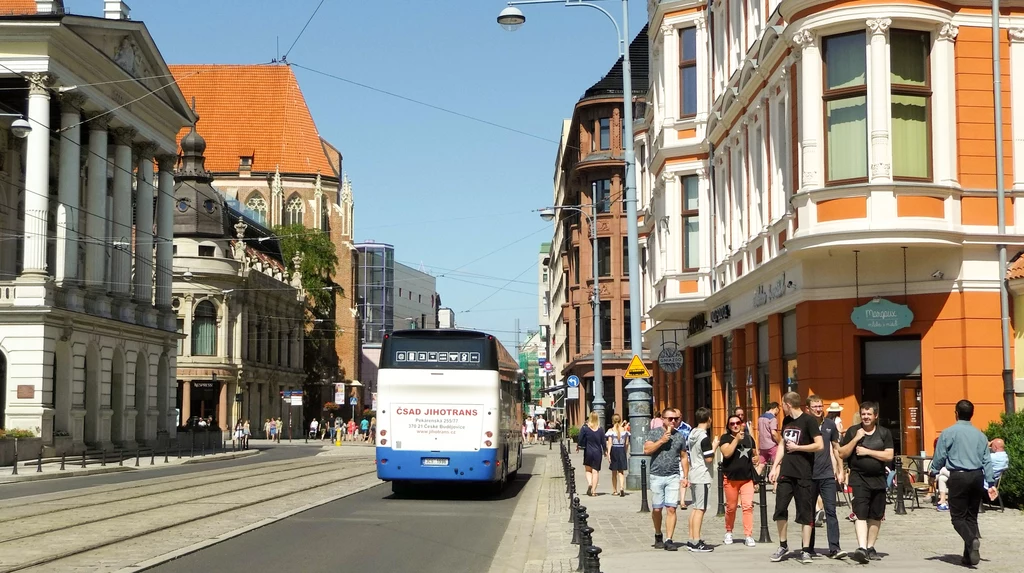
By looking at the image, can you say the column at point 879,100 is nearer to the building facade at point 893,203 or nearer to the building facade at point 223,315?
the building facade at point 893,203

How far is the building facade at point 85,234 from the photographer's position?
47.4 meters

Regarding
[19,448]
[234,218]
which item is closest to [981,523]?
[19,448]

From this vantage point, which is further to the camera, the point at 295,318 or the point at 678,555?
the point at 295,318

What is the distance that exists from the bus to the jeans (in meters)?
11.9

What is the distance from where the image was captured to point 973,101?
22797mm

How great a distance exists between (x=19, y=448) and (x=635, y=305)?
2511cm

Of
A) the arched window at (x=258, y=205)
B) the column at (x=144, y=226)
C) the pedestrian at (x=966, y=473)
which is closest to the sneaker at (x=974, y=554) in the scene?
the pedestrian at (x=966, y=473)

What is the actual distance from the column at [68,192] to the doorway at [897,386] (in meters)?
34.6

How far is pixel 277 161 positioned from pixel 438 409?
96.4 m

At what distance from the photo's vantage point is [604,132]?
7506 centimetres

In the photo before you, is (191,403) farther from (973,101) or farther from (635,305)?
(973,101)

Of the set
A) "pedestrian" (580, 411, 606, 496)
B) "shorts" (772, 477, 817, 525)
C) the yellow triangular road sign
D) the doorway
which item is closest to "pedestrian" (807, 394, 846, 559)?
"shorts" (772, 477, 817, 525)

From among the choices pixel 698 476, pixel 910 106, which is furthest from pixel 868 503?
pixel 910 106

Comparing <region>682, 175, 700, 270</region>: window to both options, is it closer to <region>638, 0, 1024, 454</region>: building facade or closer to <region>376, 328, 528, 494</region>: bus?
<region>638, 0, 1024, 454</region>: building facade
